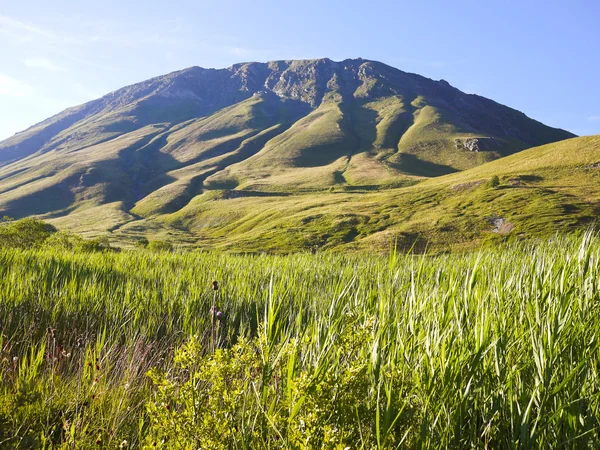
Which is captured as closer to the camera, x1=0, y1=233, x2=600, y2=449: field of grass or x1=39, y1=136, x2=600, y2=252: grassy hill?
x1=0, y1=233, x2=600, y2=449: field of grass

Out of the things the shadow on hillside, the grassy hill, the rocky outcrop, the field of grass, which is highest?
the rocky outcrop

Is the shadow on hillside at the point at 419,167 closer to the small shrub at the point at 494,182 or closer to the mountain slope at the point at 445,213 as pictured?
the mountain slope at the point at 445,213

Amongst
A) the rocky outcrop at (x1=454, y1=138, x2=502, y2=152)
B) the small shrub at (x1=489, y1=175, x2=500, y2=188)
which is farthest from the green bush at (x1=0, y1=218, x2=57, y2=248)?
the rocky outcrop at (x1=454, y1=138, x2=502, y2=152)

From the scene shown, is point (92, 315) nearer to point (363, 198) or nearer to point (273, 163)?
point (363, 198)

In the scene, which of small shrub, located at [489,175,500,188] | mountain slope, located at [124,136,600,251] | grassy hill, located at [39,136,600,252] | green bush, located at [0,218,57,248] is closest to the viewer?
green bush, located at [0,218,57,248]

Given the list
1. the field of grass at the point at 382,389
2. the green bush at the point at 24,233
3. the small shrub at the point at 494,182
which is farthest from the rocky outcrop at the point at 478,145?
the field of grass at the point at 382,389

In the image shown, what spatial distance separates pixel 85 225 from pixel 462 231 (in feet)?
346

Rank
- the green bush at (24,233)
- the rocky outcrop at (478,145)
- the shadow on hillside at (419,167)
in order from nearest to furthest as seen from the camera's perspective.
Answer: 1. the green bush at (24,233)
2. the shadow on hillside at (419,167)
3. the rocky outcrop at (478,145)

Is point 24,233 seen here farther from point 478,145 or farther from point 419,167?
point 478,145

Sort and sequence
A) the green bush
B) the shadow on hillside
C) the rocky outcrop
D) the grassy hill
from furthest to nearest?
the rocky outcrop → the shadow on hillside → the grassy hill → the green bush

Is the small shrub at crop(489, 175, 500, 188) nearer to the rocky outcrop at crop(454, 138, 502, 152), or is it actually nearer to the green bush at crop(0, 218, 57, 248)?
the green bush at crop(0, 218, 57, 248)

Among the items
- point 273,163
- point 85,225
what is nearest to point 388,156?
point 273,163

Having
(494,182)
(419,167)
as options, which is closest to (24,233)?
(494,182)

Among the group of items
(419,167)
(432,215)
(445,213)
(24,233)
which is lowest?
(432,215)
